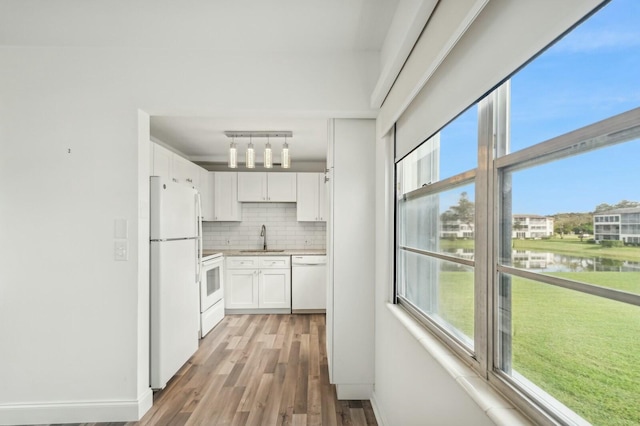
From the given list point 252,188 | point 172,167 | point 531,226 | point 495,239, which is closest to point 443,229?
point 495,239

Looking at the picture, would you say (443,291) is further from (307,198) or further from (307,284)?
(307,198)

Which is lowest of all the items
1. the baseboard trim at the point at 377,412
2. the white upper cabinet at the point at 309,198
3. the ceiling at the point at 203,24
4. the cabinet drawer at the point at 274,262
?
the baseboard trim at the point at 377,412

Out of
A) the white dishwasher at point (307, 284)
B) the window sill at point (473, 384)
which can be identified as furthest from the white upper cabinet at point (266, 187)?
the window sill at point (473, 384)

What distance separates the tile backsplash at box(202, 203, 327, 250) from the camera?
5.87m

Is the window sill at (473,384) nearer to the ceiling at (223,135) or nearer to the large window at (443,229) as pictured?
the large window at (443,229)

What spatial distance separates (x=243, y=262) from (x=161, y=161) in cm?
200

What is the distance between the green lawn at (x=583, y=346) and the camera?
0.65 m

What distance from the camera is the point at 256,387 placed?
9.34ft

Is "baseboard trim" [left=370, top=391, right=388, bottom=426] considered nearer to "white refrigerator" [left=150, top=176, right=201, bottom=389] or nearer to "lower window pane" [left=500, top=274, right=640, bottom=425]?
"lower window pane" [left=500, top=274, right=640, bottom=425]

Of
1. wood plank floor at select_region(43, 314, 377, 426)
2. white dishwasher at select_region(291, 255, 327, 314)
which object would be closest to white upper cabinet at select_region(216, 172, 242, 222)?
white dishwasher at select_region(291, 255, 327, 314)

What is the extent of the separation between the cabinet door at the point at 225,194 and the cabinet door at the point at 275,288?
119cm

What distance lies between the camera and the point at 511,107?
3.39 ft

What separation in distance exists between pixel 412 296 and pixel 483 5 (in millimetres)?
1537

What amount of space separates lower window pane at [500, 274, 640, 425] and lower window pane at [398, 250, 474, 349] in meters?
0.26
